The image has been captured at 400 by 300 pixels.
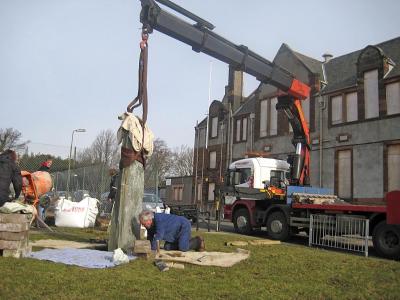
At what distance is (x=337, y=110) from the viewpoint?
86.5ft

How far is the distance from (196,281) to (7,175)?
483 centimetres

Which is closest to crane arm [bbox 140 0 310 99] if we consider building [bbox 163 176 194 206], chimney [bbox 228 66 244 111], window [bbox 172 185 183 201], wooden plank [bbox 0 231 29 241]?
wooden plank [bbox 0 231 29 241]

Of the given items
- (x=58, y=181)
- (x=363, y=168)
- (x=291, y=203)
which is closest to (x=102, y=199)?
(x=58, y=181)

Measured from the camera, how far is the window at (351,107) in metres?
25.3

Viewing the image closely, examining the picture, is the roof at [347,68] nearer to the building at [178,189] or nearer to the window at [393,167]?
the window at [393,167]

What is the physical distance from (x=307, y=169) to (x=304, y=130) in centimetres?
159

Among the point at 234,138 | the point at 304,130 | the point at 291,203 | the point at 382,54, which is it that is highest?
the point at 382,54

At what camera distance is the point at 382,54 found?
24281 millimetres

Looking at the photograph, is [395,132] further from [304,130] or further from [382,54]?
[304,130]

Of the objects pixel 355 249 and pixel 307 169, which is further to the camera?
pixel 307 169

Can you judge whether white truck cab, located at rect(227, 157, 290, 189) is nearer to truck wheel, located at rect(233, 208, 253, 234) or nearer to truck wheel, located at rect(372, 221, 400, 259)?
truck wheel, located at rect(233, 208, 253, 234)

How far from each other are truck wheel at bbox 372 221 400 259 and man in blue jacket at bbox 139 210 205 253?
221 inches

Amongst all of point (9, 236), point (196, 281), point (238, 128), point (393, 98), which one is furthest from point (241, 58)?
point (238, 128)

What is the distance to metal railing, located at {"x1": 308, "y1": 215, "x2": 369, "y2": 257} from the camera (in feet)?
40.2
